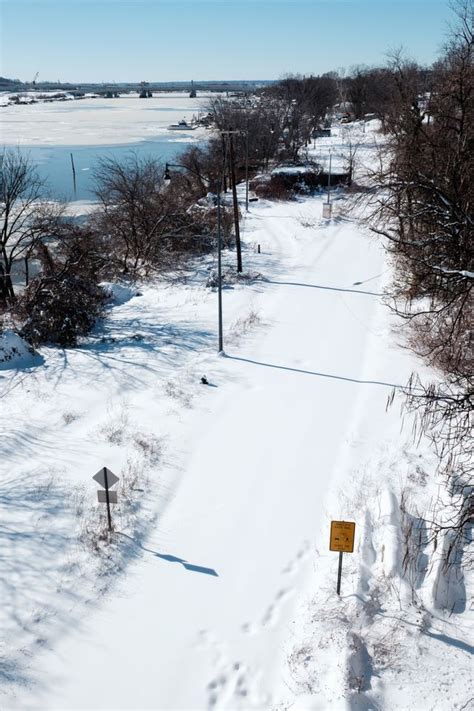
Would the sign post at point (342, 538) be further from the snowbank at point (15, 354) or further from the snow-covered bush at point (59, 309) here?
the snow-covered bush at point (59, 309)

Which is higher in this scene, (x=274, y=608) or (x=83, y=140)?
(x=83, y=140)

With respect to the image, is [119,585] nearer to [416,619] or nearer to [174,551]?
[174,551]

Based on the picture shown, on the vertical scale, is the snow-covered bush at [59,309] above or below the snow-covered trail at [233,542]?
above

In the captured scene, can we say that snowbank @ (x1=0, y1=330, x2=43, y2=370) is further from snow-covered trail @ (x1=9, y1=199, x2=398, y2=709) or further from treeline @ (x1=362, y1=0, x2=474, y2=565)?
treeline @ (x1=362, y1=0, x2=474, y2=565)

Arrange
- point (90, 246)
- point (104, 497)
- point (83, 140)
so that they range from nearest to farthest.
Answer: point (104, 497), point (90, 246), point (83, 140)

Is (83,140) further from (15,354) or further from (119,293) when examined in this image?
(15,354)

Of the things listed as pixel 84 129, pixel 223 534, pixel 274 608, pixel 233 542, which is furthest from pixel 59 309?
pixel 84 129

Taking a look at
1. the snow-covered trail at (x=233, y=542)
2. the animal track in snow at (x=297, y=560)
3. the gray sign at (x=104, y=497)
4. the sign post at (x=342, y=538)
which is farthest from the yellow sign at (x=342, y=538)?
the gray sign at (x=104, y=497)
